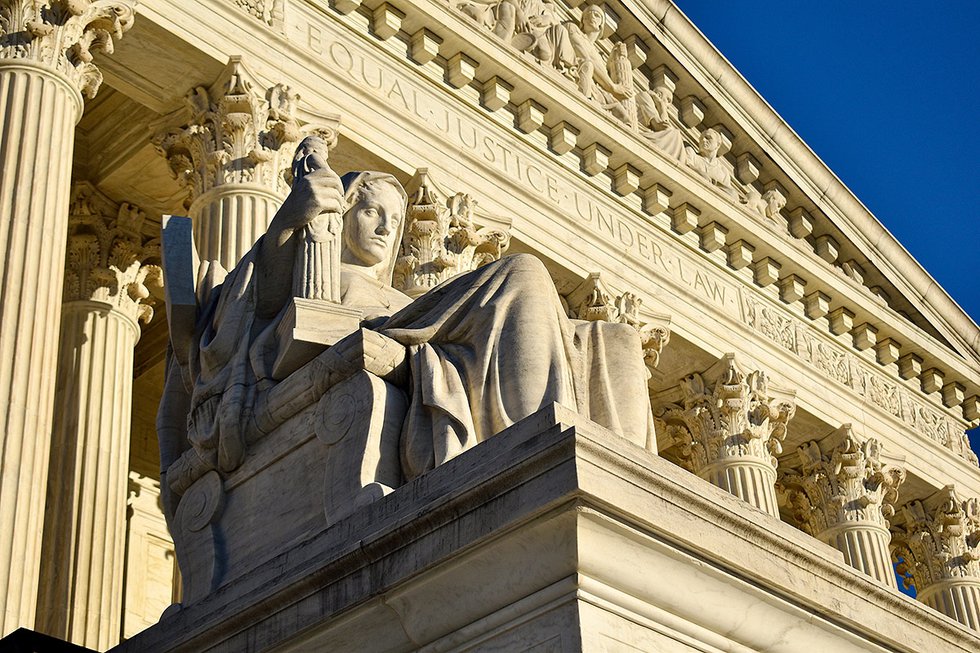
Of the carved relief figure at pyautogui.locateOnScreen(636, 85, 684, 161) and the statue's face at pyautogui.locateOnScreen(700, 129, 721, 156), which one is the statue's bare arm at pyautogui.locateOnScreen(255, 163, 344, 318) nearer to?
the carved relief figure at pyautogui.locateOnScreen(636, 85, 684, 161)

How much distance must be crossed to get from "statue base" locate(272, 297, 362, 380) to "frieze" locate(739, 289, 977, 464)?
653 inches

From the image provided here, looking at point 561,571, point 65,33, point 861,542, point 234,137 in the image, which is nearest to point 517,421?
point 561,571

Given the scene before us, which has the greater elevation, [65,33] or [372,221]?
[65,33]

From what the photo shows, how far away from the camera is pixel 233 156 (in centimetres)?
1494

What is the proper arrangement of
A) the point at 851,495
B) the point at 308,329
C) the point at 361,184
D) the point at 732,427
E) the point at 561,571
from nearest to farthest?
the point at 561,571
the point at 308,329
the point at 361,184
the point at 732,427
the point at 851,495

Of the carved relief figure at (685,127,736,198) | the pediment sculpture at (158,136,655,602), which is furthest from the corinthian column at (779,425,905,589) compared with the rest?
the pediment sculpture at (158,136,655,602)

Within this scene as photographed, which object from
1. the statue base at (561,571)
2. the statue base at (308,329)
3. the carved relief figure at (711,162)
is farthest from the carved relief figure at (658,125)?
the statue base at (561,571)

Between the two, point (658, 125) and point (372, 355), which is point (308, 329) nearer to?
point (372, 355)

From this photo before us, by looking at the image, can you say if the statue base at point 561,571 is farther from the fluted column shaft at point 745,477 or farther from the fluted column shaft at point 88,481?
the fluted column shaft at point 745,477

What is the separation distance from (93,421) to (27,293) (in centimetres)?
515

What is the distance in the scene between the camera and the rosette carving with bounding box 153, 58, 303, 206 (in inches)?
588

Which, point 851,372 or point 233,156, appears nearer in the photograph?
point 233,156

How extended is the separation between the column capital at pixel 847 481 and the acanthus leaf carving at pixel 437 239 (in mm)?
8491

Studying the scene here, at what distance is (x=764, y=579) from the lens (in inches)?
201
